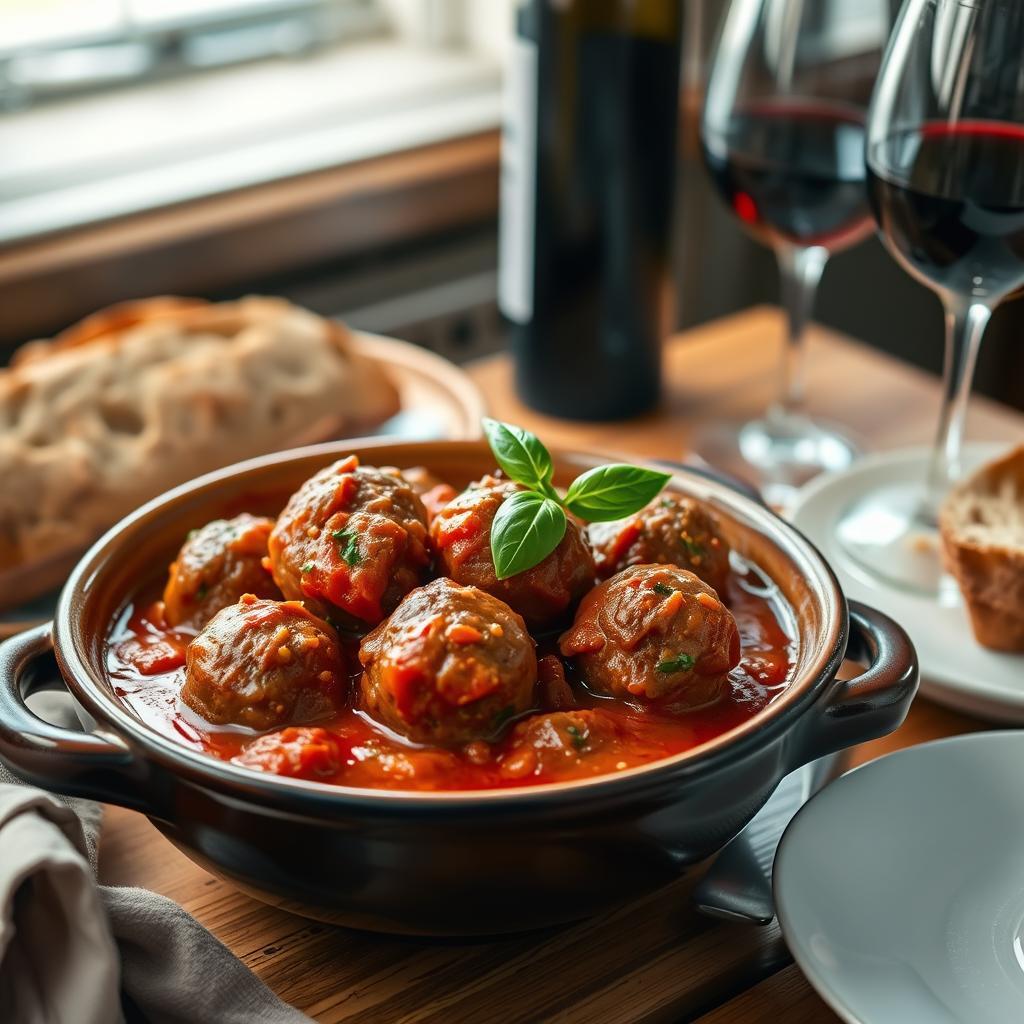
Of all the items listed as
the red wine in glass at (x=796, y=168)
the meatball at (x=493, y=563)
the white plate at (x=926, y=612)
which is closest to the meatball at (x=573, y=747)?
the meatball at (x=493, y=563)

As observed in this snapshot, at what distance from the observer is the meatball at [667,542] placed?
3.83ft

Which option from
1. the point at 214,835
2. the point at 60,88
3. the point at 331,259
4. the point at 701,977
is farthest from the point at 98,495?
the point at 60,88

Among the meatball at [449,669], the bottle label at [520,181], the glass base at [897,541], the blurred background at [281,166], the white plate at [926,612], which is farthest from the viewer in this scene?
the blurred background at [281,166]

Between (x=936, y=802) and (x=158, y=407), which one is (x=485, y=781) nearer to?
(x=936, y=802)

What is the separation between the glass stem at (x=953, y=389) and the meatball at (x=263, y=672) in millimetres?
852

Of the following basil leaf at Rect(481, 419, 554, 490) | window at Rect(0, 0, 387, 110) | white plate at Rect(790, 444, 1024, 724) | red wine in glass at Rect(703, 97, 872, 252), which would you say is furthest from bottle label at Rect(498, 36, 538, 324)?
window at Rect(0, 0, 387, 110)

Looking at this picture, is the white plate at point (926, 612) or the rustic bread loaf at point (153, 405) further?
the rustic bread loaf at point (153, 405)

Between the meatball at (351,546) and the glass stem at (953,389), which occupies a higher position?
the meatball at (351,546)

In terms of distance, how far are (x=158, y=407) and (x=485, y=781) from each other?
3.03 ft

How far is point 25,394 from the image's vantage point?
1.69m

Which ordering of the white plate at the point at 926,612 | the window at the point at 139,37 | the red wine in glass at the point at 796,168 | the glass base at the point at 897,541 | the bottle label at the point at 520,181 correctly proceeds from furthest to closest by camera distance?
1. the window at the point at 139,37
2. the bottle label at the point at 520,181
3. the red wine in glass at the point at 796,168
4. the glass base at the point at 897,541
5. the white plate at the point at 926,612

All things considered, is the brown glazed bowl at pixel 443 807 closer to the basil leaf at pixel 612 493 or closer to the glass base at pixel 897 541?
the basil leaf at pixel 612 493

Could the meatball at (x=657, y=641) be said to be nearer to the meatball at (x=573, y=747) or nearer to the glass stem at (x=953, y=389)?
the meatball at (x=573, y=747)

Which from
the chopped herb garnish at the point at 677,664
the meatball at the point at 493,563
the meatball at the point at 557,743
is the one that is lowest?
the meatball at the point at 557,743
